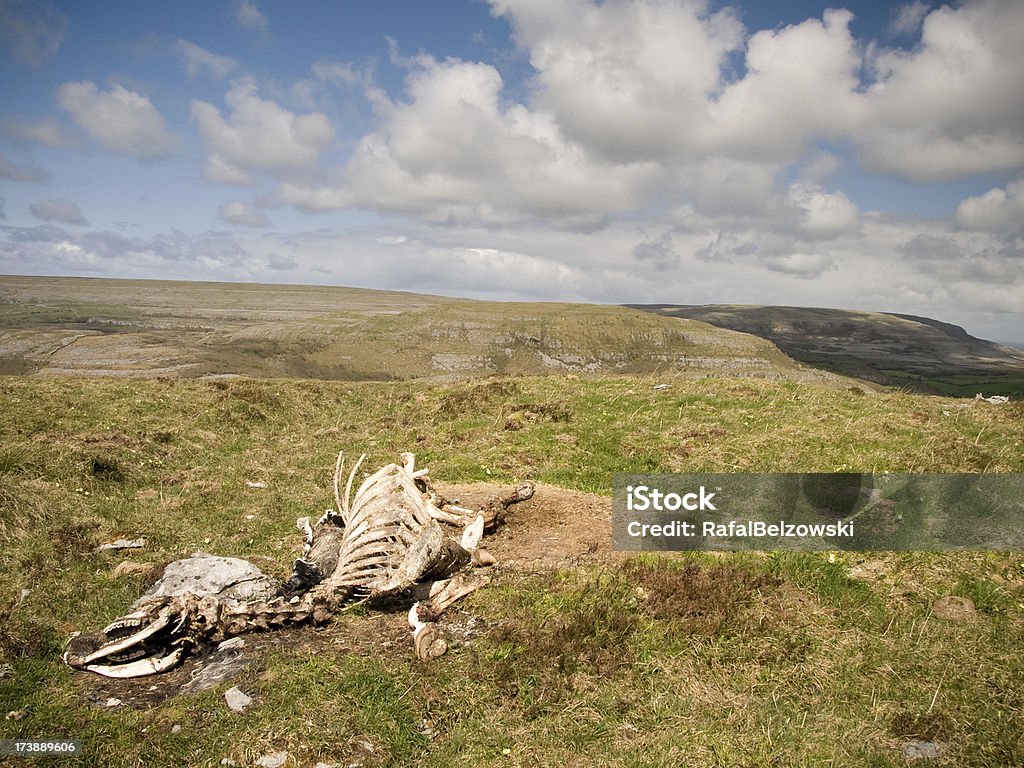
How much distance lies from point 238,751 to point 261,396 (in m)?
17.9

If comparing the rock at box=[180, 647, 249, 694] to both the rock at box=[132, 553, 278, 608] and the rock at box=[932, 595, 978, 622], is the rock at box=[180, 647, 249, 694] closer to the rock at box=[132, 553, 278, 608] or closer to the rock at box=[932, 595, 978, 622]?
the rock at box=[132, 553, 278, 608]

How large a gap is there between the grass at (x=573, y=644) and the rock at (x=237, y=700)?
0.10 m

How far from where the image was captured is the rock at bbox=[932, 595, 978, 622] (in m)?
7.77

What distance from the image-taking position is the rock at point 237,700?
616 centimetres

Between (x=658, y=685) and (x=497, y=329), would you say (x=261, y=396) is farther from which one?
(x=497, y=329)

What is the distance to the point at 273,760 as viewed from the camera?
216 inches

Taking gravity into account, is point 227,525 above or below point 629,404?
below

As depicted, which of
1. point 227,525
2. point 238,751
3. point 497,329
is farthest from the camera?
point 497,329

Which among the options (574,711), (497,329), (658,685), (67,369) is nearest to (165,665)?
(574,711)

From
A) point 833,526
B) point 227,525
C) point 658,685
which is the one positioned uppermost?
point 833,526

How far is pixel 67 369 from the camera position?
6281 cm

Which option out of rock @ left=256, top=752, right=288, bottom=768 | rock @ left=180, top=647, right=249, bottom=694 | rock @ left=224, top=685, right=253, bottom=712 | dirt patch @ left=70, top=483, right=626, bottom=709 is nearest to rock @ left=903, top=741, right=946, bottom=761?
dirt patch @ left=70, top=483, right=626, bottom=709

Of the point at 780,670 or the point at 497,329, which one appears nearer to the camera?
the point at 780,670

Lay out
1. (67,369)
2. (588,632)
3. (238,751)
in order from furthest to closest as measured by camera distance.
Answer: (67,369) < (588,632) < (238,751)
